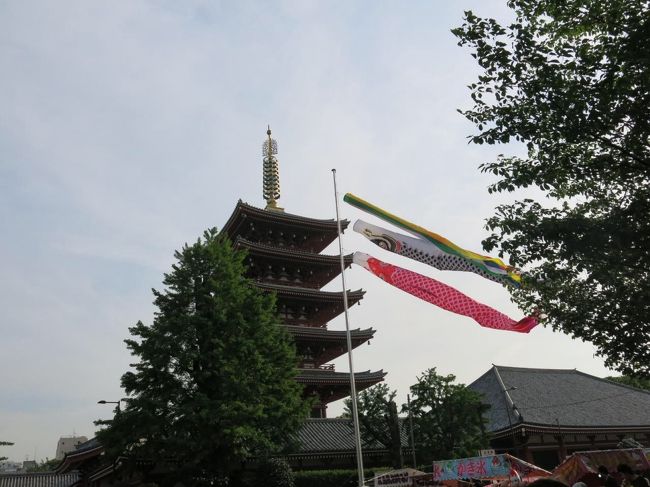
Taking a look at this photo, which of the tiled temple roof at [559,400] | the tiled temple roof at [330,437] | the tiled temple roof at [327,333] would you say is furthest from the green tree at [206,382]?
the tiled temple roof at [559,400]

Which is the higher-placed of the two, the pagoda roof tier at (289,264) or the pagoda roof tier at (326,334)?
the pagoda roof tier at (289,264)

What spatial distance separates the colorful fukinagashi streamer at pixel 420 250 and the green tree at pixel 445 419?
4.82 metres

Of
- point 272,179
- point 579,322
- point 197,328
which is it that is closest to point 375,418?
point 197,328

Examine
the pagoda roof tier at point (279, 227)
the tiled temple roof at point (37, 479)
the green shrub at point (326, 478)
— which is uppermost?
the pagoda roof tier at point (279, 227)

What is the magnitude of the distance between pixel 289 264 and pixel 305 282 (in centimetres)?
192

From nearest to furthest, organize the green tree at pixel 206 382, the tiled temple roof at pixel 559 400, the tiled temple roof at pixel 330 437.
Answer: the green tree at pixel 206 382 < the tiled temple roof at pixel 330 437 < the tiled temple roof at pixel 559 400

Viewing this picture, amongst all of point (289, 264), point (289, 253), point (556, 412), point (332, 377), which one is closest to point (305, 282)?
point (289, 264)

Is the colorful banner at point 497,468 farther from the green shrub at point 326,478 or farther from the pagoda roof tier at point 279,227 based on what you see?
the pagoda roof tier at point 279,227

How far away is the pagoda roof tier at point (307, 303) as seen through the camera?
31.1 m

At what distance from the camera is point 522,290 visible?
13977mm

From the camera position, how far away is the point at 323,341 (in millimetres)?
31219

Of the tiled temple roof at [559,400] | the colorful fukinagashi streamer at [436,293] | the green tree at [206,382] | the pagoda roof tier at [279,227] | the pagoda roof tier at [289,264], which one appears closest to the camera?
the green tree at [206,382]

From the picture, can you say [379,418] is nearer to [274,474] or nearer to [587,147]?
[274,474]

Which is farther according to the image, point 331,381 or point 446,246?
point 331,381
